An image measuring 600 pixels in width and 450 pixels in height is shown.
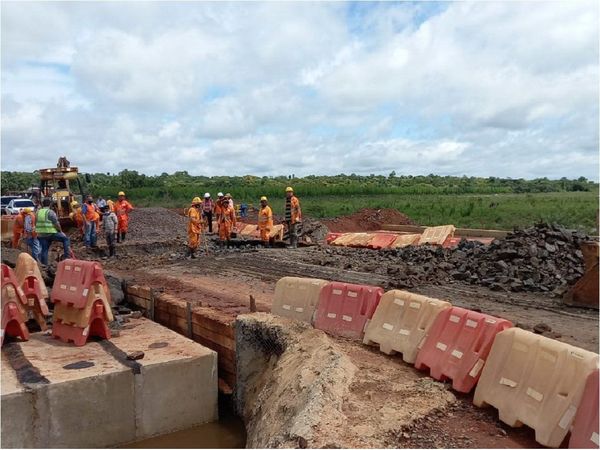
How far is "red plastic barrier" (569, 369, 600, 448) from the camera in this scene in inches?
155

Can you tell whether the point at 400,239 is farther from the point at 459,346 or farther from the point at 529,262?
the point at 459,346

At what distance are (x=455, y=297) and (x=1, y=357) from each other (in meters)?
7.40

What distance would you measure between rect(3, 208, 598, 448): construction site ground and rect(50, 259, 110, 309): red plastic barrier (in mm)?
2174

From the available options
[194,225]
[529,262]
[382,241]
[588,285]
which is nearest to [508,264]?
[529,262]

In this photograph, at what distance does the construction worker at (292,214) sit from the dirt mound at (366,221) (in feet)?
31.3

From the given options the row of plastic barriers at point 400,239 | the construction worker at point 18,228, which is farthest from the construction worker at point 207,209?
the construction worker at point 18,228

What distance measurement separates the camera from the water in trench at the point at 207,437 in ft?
25.5

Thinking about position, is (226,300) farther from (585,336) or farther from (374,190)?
(374,190)

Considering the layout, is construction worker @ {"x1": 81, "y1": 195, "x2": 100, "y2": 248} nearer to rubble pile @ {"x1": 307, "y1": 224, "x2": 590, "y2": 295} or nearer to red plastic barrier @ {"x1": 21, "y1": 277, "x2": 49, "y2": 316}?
rubble pile @ {"x1": 307, "y1": 224, "x2": 590, "y2": 295}

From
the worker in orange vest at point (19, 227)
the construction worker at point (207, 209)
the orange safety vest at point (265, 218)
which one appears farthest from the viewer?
the construction worker at point (207, 209)

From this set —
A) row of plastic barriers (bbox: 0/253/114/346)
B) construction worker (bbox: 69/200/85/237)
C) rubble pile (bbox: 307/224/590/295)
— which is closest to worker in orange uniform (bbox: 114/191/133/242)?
construction worker (bbox: 69/200/85/237)

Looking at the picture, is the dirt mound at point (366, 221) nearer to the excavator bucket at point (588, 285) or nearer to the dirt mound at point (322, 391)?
the excavator bucket at point (588, 285)

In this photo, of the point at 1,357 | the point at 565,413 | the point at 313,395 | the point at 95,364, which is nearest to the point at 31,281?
the point at 1,357

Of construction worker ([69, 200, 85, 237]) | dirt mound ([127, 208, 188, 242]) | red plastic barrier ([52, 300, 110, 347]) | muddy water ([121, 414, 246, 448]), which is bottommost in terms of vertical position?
muddy water ([121, 414, 246, 448])
